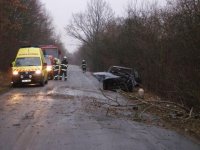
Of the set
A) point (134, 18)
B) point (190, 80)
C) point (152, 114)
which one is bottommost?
point (152, 114)

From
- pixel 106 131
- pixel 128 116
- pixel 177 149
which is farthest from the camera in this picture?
pixel 128 116

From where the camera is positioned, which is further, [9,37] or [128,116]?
[9,37]

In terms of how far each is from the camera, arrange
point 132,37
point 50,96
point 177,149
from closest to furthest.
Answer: point 177,149 < point 50,96 < point 132,37

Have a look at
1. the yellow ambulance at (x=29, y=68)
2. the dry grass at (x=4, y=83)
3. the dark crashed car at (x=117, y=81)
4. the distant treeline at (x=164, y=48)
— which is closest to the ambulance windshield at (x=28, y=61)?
the yellow ambulance at (x=29, y=68)

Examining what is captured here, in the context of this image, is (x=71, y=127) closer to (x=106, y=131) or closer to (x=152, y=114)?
(x=106, y=131)

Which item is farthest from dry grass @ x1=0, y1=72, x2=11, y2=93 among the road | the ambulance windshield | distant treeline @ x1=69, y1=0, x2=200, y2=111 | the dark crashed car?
the road

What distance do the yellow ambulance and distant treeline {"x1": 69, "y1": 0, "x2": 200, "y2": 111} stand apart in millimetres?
6921

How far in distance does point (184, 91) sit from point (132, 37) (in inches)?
924

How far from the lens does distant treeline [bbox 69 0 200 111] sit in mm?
17047

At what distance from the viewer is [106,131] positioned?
1223 centimetres

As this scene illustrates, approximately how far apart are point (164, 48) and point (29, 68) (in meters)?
8.23

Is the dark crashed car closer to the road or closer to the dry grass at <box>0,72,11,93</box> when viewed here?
the dry grass at <box>0,72,11,93</box>

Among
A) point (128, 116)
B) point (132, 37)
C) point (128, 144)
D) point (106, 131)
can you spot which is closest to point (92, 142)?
point (128, 144)

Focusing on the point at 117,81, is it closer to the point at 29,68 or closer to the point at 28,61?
the point at 29,68
